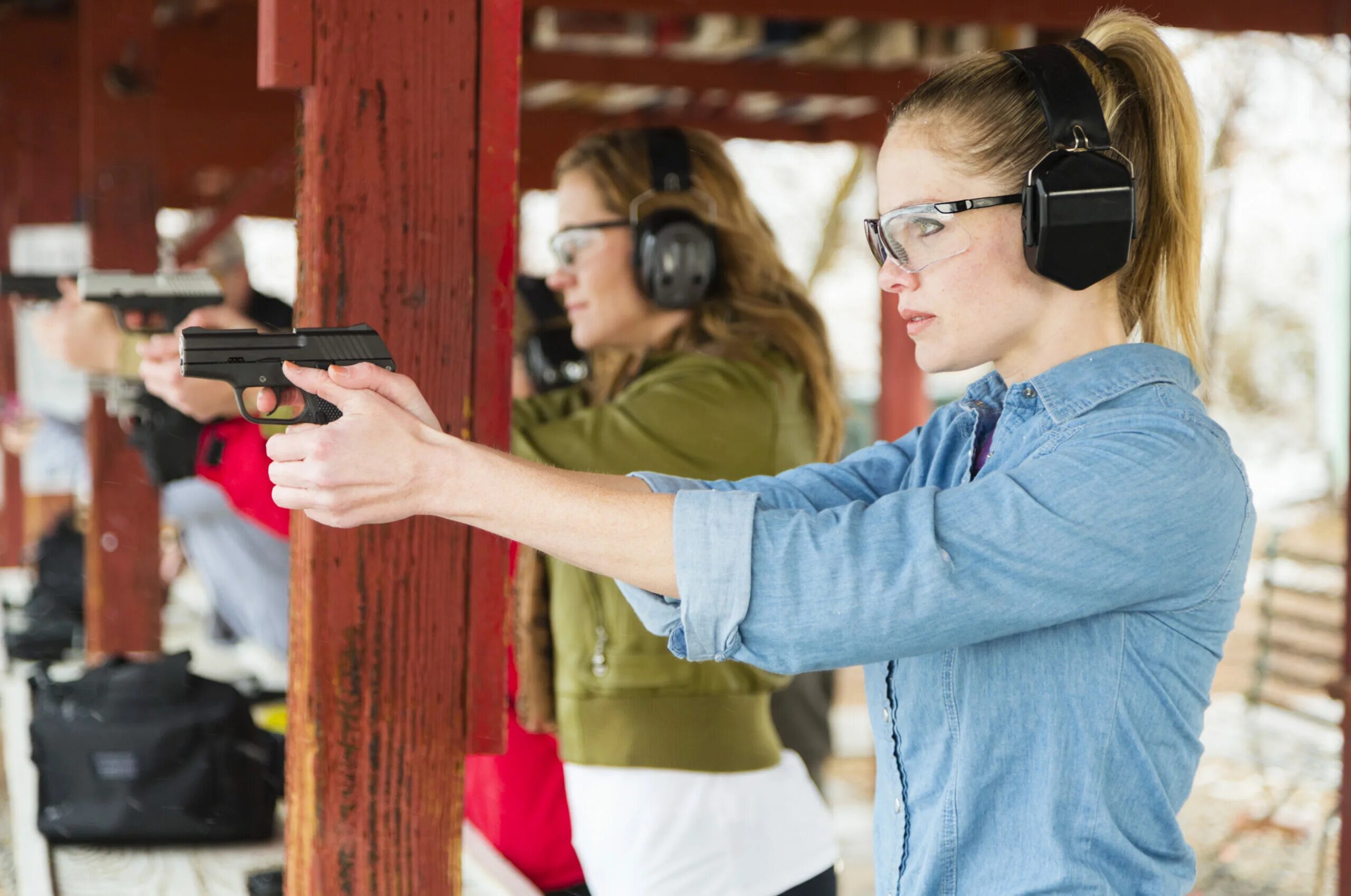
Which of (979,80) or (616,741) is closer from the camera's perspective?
(979,80)

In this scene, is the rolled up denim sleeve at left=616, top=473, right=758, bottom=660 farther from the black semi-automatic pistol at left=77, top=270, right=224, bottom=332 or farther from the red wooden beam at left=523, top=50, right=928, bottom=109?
the red wooden beam at left=523, top=50, right=928, bottom=109

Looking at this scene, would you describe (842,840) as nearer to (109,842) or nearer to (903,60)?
(903,60)

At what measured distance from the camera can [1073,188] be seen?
1065mm

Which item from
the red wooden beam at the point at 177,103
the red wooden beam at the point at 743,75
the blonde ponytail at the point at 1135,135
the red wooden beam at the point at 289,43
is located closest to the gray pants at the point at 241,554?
the red wooden beam at the point at 177,103

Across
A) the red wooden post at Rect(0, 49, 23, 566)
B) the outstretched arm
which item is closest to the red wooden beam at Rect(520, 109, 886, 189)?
the red wooden post at Rect(0, 49, 23, 566)

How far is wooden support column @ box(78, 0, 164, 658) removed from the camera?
3.65 meters

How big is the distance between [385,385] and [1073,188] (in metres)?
0.60

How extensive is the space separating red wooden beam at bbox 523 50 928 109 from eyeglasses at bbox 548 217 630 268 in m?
3.41

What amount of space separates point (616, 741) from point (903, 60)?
3.83m

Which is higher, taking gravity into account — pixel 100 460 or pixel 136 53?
pixel 136 53

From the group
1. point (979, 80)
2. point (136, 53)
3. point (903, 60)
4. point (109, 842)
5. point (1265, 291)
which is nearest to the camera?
point (979, 80)

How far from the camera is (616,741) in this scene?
71.0 inches

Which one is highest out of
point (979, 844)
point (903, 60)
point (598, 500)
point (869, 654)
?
point (903, 60)

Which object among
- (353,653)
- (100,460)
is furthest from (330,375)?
(100,460)
